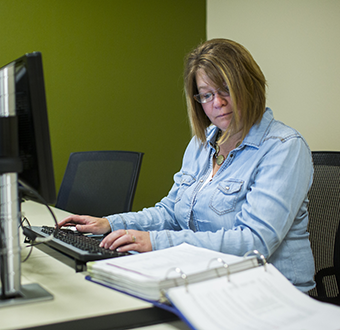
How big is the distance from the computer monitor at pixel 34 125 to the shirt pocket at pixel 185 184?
66 centimetres

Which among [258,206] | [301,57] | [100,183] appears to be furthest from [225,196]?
[301,57]

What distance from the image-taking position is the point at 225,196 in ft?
3.76

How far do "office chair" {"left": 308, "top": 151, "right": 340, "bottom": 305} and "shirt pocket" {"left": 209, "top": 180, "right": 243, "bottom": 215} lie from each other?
12.4 inches

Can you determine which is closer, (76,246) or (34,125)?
(34,125)

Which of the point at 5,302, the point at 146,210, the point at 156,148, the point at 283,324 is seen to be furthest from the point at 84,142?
the point at 283,324

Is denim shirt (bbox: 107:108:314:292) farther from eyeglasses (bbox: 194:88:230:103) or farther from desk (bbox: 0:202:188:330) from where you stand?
desk (bbox: 0:202:188:330)

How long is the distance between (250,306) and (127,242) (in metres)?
0.39

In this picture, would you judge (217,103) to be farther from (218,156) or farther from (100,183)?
(100,183)

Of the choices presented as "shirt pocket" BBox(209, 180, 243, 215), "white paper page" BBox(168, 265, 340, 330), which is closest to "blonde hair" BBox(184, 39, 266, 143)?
"shirt pocket" BBox(209, 180, 243, 215)

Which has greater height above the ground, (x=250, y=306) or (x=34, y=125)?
(x=34, y=125)

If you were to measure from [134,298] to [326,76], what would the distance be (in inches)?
69.8

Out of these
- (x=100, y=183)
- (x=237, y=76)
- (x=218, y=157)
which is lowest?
(x=100, y=183)

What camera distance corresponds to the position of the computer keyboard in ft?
2.90

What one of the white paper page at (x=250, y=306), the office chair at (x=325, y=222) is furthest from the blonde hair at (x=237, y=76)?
the white paper page at (x=250, y=306)
